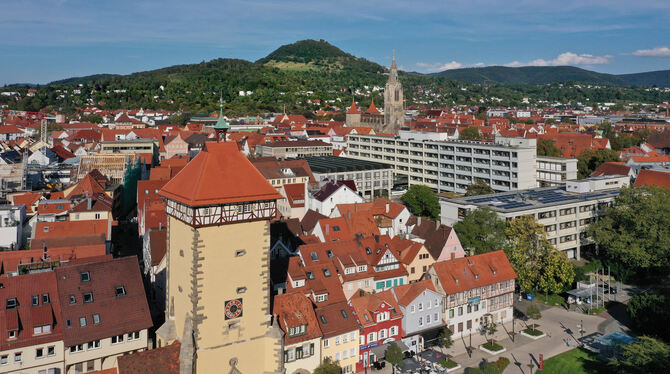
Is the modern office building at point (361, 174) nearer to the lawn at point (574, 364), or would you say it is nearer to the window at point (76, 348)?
the lawn at point (574, 364)

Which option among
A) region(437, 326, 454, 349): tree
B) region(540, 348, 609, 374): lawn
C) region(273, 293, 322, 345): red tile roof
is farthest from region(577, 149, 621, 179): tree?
region(273, 293, 322, 345): red tile roof

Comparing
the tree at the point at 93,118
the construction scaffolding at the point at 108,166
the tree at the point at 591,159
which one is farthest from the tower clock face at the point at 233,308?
the tree at the point at 93,118

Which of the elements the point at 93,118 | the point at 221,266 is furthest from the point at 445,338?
the point at 93,118

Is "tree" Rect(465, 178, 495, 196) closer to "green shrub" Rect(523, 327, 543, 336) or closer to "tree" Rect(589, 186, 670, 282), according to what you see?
"tree" Rect(589, 186, 670, 282)

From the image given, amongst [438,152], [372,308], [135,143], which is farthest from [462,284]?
[135,143]

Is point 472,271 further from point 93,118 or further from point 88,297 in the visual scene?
point 93,118

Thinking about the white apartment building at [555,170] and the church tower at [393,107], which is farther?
the church tower at [393,107]

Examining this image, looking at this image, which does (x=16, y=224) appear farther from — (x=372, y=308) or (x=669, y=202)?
(x=669, y=202)
